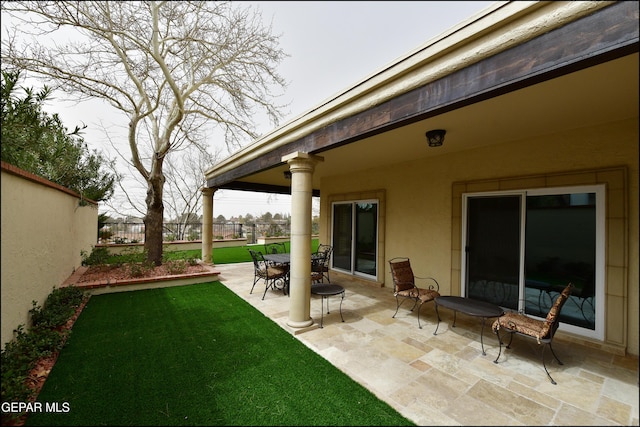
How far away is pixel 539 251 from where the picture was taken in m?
4.07

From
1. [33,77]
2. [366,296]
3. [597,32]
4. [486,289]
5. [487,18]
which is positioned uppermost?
[33,77]

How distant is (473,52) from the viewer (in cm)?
201

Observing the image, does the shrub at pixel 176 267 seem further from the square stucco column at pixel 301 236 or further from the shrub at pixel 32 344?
the square stucco column at pixel 301 236

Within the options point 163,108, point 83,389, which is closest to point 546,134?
point 83,389

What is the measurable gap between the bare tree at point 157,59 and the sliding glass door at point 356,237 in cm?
371

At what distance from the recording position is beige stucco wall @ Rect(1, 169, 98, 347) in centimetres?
274

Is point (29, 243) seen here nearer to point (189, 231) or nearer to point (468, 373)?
point (468, 373)

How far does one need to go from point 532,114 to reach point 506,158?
1.45 meters

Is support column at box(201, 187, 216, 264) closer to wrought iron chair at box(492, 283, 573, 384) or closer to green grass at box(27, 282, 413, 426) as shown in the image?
green grass at box(27, 282, 413, 426)

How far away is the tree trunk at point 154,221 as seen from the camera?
7512 mm

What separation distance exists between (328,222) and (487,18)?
22.1ft

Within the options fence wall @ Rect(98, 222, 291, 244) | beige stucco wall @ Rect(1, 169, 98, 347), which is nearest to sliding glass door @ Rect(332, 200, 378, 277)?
beige stucco wall @ Rect(1, 169, 98, 347)

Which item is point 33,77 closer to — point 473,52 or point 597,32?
point 473,52

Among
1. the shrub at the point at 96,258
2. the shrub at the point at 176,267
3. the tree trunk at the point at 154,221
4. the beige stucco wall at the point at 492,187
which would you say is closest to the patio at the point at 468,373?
the beige stucco wall at the point at 492,187
